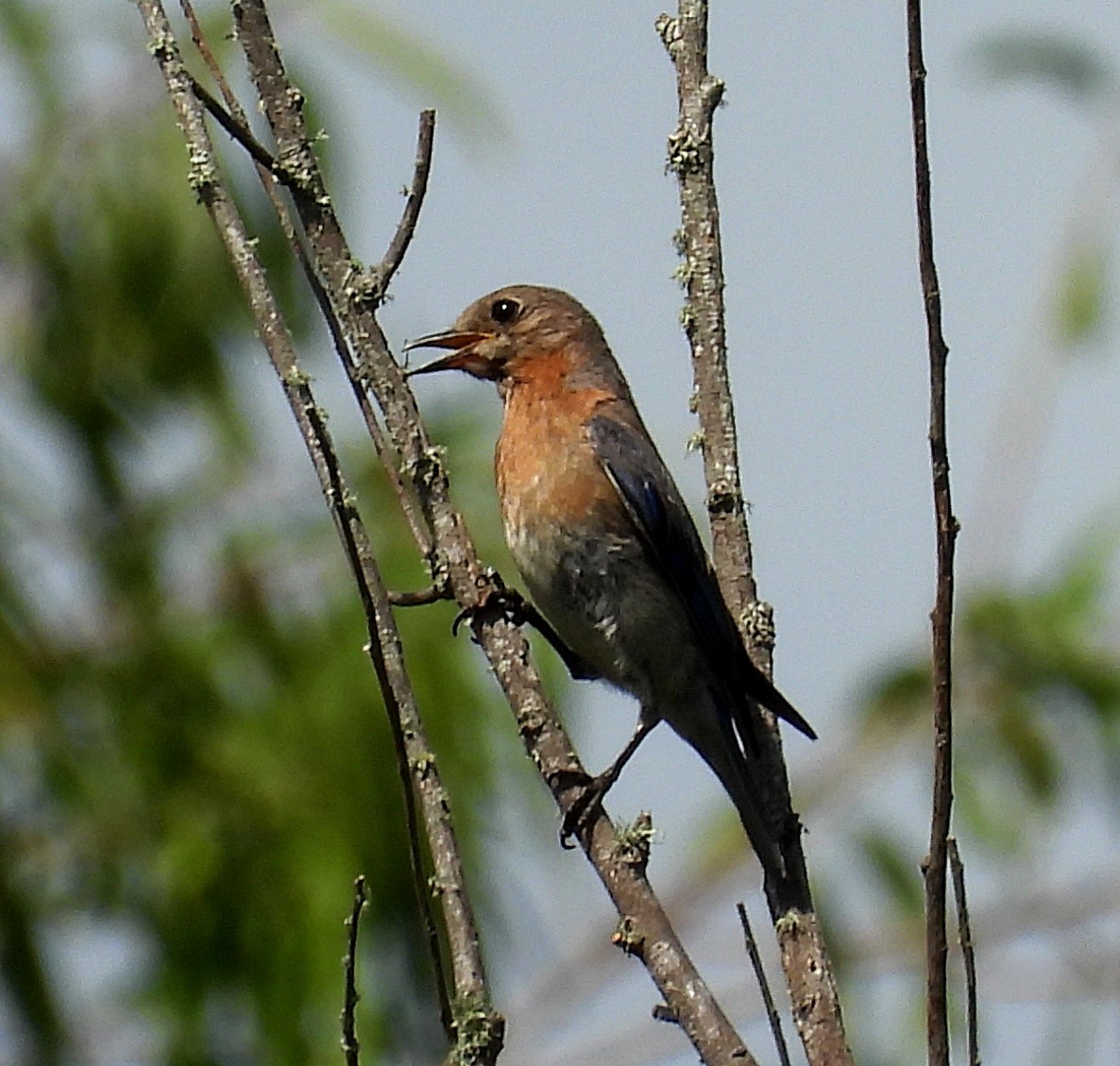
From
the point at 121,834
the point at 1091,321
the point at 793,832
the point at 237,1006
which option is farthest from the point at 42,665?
the point at 1091,321

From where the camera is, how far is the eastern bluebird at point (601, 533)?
5336 millimetres

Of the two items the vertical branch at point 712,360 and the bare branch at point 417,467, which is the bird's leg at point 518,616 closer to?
the bare branch at point 417,467

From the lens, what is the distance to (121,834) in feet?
22.1

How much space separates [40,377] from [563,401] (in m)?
1.74

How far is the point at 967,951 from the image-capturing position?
10.8 ft

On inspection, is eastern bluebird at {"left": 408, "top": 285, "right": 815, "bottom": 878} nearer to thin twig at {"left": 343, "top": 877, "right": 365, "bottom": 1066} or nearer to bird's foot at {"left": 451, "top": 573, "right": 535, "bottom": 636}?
bird's foot at {"left": 451, "top": 573, "right": 535, "bottom": 636}

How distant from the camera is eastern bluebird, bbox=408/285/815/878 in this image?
534 cm

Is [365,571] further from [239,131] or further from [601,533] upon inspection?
[601,533]

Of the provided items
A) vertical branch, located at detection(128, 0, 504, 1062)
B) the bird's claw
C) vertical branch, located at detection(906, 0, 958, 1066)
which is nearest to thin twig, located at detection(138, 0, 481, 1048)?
vertical branch, located at detection(128, 0, 504, 1062)

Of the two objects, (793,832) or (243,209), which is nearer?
(793,832)

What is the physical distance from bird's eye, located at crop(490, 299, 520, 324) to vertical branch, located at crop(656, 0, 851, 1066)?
1749 millimetres

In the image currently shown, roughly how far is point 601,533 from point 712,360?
144 cm

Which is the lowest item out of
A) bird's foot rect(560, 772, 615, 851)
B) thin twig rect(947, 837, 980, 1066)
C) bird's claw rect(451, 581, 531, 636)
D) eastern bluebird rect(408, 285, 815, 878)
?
thin twig rect(947, 837, 980, 1066)

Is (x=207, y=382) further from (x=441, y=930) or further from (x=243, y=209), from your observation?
(x=441, y=930)
